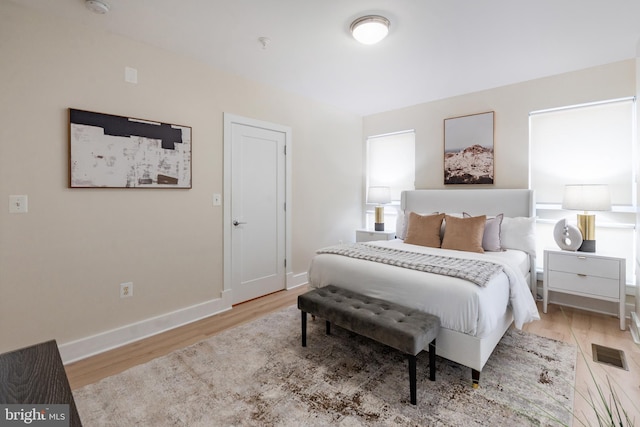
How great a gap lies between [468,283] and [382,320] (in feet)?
2.09

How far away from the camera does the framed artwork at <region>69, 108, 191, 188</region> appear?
2.46 m

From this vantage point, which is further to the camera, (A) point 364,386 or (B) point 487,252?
(B) point 487,252

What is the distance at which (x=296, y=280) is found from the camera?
424cm

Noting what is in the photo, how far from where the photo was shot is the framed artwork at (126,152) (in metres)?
2.46

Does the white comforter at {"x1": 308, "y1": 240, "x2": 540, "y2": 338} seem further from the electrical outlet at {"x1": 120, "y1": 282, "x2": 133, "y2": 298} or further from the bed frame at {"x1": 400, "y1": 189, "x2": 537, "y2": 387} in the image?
the electrical outlet at {"x1": 120, "y1": 282, "x2": 133, "y2": 298}

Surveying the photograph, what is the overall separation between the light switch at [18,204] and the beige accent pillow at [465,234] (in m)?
3.61

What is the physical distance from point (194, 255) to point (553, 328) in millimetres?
3478

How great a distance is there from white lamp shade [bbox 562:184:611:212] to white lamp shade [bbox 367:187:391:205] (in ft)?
6.94

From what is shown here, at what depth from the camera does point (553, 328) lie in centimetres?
292

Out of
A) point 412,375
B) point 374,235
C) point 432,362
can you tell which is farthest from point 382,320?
point 374,235

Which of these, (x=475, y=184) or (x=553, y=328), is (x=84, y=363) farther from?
(x=475, y=184)

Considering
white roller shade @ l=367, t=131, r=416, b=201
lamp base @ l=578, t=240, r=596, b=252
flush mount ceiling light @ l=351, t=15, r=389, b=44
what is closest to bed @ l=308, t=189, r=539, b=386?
lamp base @ l=578, t=240, r=596, b=252

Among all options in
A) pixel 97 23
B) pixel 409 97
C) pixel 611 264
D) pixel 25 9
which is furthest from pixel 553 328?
pixel 25 9

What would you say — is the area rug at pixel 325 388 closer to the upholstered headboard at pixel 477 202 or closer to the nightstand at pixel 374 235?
the upholstered headboard at pixel 477 202
